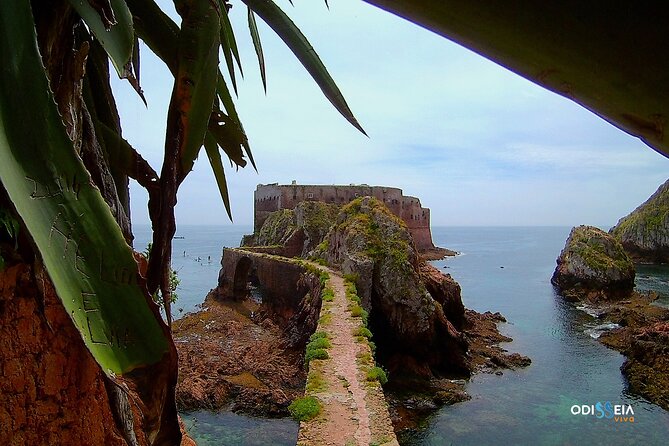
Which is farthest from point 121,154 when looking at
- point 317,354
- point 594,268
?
point 594,268

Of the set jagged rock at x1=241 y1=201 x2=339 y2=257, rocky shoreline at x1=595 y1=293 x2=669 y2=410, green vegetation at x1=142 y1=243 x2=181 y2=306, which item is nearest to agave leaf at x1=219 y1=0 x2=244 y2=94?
green vegetation at x1=142 y1=243 x2=181 y2=306

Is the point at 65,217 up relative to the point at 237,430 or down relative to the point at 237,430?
up

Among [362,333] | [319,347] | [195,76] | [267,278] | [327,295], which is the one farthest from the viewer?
[267,278]

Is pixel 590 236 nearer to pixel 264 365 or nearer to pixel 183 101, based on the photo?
pixel 264 365

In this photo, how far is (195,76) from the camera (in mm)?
1736

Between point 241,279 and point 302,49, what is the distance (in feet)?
101

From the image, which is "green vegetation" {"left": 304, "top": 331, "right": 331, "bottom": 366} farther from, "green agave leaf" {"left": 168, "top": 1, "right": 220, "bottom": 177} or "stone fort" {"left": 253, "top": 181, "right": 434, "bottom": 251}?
"stone fort" {"left": 253, "top": 181, "right": 434, "bottom": 251}

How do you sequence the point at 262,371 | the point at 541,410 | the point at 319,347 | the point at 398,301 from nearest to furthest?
the point at 319,347
the point at 541,410
the point at 262,371
the point at 398,301

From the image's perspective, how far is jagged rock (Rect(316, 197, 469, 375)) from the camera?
17859 millimetres

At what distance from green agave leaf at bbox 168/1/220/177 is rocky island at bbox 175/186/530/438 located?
1101 centimetres

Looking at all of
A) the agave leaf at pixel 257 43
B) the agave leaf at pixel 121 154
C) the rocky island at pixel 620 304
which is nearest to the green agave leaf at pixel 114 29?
the agave leaf at pixel 121 154

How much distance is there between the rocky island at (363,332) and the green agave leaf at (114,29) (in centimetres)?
1136

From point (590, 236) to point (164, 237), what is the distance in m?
39.4

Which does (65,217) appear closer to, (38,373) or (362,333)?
(38,373)
